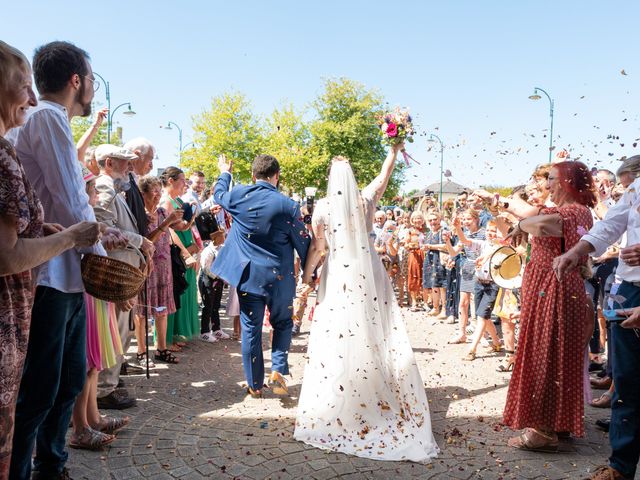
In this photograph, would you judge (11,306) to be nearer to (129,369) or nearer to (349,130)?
(129,369)

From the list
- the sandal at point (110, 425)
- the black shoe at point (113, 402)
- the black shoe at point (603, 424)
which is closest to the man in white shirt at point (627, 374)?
the black shoe at point (603, 424)

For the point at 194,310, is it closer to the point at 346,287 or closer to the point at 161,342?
the point at 161,342

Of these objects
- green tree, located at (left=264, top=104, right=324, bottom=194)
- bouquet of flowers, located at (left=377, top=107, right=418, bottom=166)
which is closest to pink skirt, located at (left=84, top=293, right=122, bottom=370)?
bouquet of flowers, located at (left=377, top=107, right=418, bottom=166)

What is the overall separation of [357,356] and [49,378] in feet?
7.66

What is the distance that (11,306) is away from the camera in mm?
2051

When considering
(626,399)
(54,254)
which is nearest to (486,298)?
(626,399)

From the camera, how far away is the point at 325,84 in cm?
4703

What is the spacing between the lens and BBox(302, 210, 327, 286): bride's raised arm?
4.65m

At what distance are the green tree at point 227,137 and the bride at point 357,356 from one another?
97.9ft

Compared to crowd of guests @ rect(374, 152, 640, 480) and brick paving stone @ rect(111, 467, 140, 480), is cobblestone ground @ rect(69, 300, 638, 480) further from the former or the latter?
crowd of guests @ rect(374, 152, 640, 480)

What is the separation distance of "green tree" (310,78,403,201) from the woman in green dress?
108 feet

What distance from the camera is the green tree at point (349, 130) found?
42.8 metres

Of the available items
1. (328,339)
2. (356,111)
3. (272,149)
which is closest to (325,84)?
(356,111)

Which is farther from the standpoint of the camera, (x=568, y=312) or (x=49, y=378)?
(x=568, y=312)
